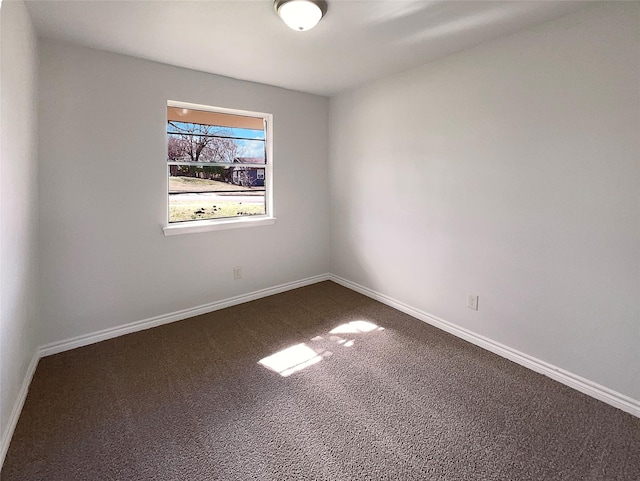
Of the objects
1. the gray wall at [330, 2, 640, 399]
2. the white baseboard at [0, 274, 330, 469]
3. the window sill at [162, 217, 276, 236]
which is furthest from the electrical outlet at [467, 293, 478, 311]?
the window sill at [162, 217, 276, 236]

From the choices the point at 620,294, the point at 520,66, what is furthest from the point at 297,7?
the point at 620,294

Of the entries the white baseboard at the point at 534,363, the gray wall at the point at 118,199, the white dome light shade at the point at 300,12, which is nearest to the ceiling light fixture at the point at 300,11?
the white dome light shade at the point at 300,12

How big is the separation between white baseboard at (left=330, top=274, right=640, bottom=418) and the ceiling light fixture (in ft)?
8.11

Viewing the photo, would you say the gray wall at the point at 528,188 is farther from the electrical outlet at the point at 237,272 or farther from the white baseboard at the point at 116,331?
the electrical outlet at the point at 237,272

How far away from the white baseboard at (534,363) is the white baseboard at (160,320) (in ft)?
3.88

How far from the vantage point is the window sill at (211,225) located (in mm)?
2967

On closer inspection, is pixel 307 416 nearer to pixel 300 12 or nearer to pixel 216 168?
pixel 300 12

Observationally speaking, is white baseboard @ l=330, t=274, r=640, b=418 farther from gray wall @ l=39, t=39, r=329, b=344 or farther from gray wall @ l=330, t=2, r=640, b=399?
gray wall @ l=39, t=39, r=329, b=344

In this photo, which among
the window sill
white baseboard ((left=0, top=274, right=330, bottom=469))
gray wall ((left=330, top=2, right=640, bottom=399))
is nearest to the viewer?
white baseboard ((left=0, top=274, right=330, bottom=469))

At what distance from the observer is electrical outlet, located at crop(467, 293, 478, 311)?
266 centimetres

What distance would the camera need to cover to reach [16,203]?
5.90ft

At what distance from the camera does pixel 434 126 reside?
282 centimetres

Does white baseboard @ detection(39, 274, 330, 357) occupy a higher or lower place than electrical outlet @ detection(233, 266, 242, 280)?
lower

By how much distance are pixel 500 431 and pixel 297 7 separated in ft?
8.12
